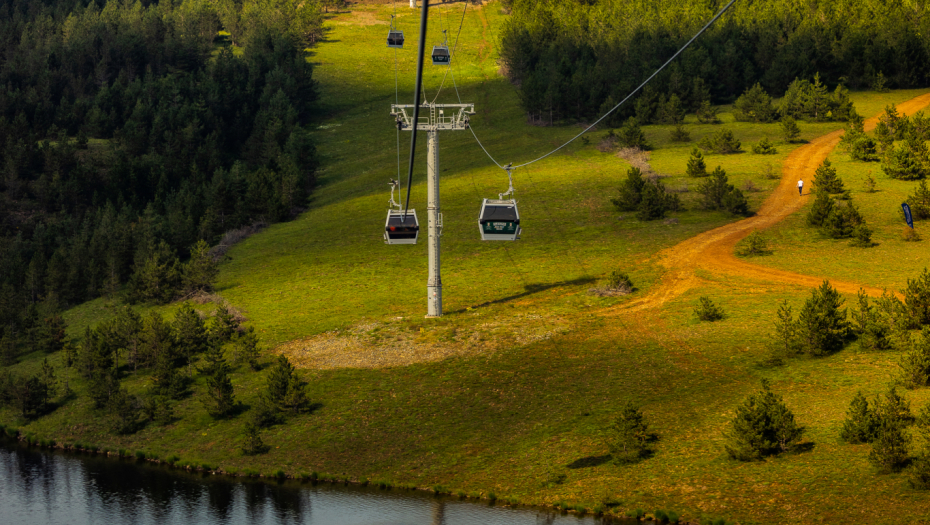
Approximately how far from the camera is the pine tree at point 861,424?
38312 mm

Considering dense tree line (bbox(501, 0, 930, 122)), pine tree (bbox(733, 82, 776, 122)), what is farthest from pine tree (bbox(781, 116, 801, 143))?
dense tree line (bbox(501, 0, 930, 122))

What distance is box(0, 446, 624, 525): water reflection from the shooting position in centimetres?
4097

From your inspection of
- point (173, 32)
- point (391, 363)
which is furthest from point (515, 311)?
point (173, 32)

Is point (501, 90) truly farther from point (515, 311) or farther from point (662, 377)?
point (662, 377)

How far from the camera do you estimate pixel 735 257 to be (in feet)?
226

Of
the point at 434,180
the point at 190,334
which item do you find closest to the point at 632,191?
the point at 434,180

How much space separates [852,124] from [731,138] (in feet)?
47.2

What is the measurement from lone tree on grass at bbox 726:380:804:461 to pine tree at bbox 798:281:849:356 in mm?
9956

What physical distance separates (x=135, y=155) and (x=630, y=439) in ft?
386

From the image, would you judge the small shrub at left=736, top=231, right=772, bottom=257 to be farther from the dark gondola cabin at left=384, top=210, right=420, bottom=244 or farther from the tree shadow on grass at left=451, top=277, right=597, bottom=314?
the dark gondola cabin at left=384, top=210, right=420, bottom=244

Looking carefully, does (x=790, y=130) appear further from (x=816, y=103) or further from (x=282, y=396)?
(x=282, y=396)

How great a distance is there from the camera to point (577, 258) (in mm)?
74438

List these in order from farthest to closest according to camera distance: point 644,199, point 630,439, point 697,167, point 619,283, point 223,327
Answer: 1. point 697,167
2. point 644,199
3. point 619,283
4. point 223,327
5. point 630,439

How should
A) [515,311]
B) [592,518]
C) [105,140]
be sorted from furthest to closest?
[105,140], [515,311], [592,518]
